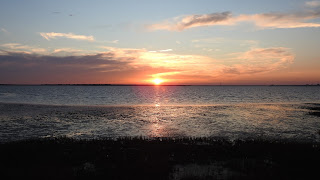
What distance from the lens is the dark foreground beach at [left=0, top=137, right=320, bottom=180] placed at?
1315 cm

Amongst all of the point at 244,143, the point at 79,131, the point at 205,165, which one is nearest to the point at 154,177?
the point at 205,165

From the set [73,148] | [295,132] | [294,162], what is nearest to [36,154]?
[73,148]

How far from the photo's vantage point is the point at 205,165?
49.3 ft

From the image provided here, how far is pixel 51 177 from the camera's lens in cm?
1255

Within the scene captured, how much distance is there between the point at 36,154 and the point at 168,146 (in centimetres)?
956

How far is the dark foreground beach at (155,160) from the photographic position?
13.1m

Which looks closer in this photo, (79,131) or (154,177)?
(154,177)

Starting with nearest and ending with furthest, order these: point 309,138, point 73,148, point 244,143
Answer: point 73,148
point 244,143
point 309,138

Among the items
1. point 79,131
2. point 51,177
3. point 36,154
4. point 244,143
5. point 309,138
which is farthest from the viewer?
point 79,131

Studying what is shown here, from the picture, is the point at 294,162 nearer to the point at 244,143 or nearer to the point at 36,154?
the point at 244,143

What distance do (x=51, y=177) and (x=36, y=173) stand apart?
111cm

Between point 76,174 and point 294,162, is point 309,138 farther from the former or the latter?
point 76,174

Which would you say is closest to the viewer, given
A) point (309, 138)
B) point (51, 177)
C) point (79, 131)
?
point (51, 177)

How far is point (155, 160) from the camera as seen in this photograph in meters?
15.8
